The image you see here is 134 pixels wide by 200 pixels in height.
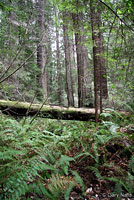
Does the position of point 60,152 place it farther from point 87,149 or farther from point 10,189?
point 10,189

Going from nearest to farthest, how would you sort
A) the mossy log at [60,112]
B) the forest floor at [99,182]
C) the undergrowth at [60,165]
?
the undergrowth at [60,165] < the forest floor at [99,182] < the mossy log at [60,112]

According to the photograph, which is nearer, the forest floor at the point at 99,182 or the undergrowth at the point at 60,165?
the undergrowth at the point at 60,165

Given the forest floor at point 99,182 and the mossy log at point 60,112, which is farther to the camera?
the mossy log at point 60,112

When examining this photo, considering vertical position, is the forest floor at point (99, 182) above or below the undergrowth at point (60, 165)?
below

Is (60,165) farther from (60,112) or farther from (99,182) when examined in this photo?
(60,112)

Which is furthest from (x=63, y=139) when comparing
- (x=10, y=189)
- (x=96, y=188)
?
(x=10, y=189)

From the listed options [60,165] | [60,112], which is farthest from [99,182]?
[60,112]

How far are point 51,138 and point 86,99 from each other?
459cm

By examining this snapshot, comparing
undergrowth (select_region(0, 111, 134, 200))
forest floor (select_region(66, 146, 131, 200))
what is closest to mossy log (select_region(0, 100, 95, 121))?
undergrowth (select_region(0, 111, 134, 200))

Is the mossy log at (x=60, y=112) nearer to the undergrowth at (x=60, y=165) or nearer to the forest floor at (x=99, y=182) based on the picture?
the undergrowth at (x=60, y=165)

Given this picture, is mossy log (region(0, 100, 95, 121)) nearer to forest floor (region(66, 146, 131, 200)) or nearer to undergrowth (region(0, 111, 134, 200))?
undergrowth (region(0, 111, 134, 200))

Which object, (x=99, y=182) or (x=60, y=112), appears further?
(x=60, y=112)

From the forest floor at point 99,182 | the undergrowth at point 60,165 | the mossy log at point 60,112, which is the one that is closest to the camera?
the undergrowth at point 60,165

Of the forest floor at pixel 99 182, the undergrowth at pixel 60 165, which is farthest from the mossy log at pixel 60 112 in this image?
the forest floor at pixel 99 182
